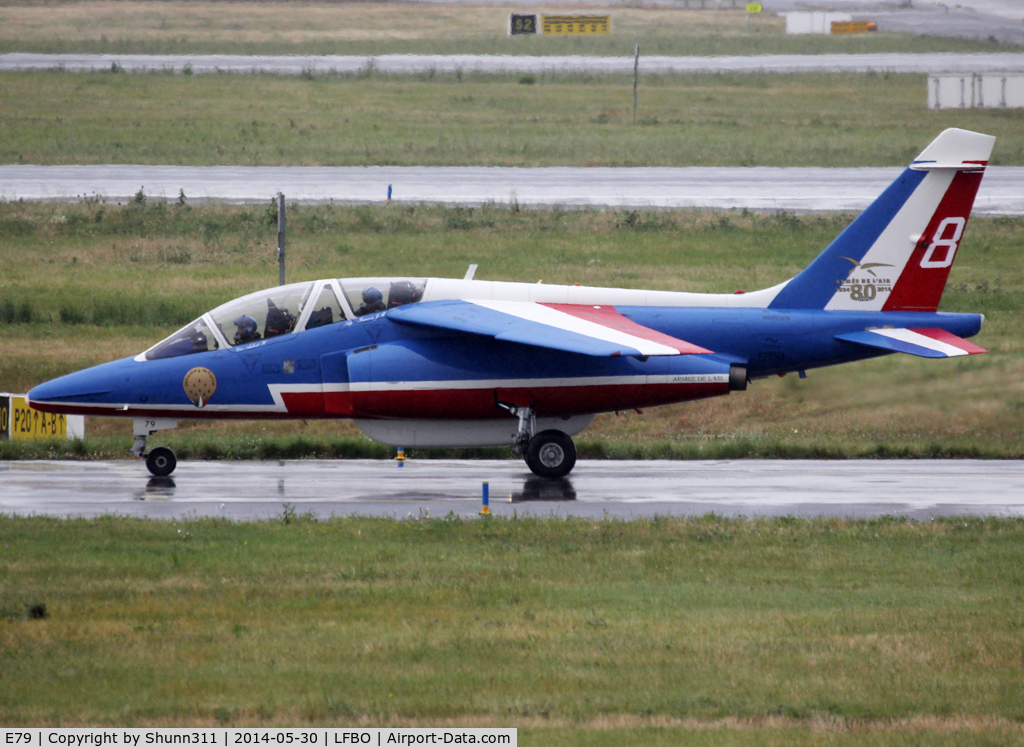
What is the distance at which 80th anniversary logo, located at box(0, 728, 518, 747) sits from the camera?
8234 millimetres

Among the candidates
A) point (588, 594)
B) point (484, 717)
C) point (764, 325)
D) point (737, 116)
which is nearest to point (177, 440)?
point (764, 325)

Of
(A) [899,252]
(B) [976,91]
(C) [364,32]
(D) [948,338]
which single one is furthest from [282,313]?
(C) [364,32]

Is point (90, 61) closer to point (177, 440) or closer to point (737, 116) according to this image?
point (737, 116)

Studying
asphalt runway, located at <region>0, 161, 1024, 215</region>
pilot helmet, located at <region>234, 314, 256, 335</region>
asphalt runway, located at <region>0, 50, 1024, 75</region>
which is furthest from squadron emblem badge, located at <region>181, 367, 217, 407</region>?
asphalt runway, located at <region>0, 50, 1024, 75</region>

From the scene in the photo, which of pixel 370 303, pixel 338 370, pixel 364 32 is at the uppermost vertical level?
pixel 364 32

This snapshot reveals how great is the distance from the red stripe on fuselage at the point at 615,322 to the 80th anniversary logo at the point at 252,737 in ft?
29.9

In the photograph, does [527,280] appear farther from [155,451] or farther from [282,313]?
[155,451]

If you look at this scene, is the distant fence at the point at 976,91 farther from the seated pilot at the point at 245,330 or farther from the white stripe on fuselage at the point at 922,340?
the seated pilot at the point at 245,330

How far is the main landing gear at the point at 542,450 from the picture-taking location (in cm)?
1869

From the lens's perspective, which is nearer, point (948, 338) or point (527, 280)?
point (948, 338)

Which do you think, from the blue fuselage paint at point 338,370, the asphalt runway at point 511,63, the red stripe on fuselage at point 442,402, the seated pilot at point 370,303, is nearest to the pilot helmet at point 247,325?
the blue fuselage paint at point 338,370

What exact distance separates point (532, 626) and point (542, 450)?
7770 mm

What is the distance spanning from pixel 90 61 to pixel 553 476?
68.8 meters

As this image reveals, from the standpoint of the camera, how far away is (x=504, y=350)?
61.0 ft
